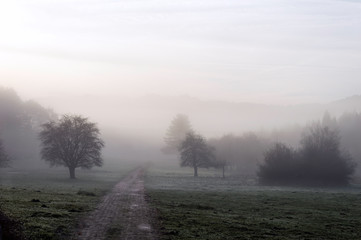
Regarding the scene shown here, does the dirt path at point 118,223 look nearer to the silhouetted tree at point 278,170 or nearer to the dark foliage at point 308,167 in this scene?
the silhouetted tree at point 278,170

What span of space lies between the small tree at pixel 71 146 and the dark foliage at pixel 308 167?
1530 inches

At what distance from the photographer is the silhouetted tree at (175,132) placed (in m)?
176

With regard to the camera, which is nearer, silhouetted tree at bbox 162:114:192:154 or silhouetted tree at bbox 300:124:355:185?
silhouetted tree at bbox 300:124:355:185

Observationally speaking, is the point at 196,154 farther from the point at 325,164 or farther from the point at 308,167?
the point at 325,164

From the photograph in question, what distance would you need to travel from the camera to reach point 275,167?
9069 cm

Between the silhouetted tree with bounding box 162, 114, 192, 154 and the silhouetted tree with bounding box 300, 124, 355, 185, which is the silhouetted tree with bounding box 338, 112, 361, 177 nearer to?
the silhouetted tree with bounding box 300, 124, 355, 185

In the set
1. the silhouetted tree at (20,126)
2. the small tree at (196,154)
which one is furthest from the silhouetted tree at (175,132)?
the small tree at (196,154)

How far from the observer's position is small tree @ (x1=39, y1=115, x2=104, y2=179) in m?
83.1

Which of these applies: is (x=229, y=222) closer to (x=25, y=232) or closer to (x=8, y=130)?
(x=25, y=232)

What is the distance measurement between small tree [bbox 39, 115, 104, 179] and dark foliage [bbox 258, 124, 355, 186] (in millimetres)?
38866

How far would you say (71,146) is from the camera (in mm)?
83812

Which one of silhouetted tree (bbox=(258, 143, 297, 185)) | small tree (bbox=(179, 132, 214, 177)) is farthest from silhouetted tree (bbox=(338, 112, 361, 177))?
small tree (bbox=(179, 132, 214, 177))

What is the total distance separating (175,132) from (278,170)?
92786 mm

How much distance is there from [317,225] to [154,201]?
16.6 meters
